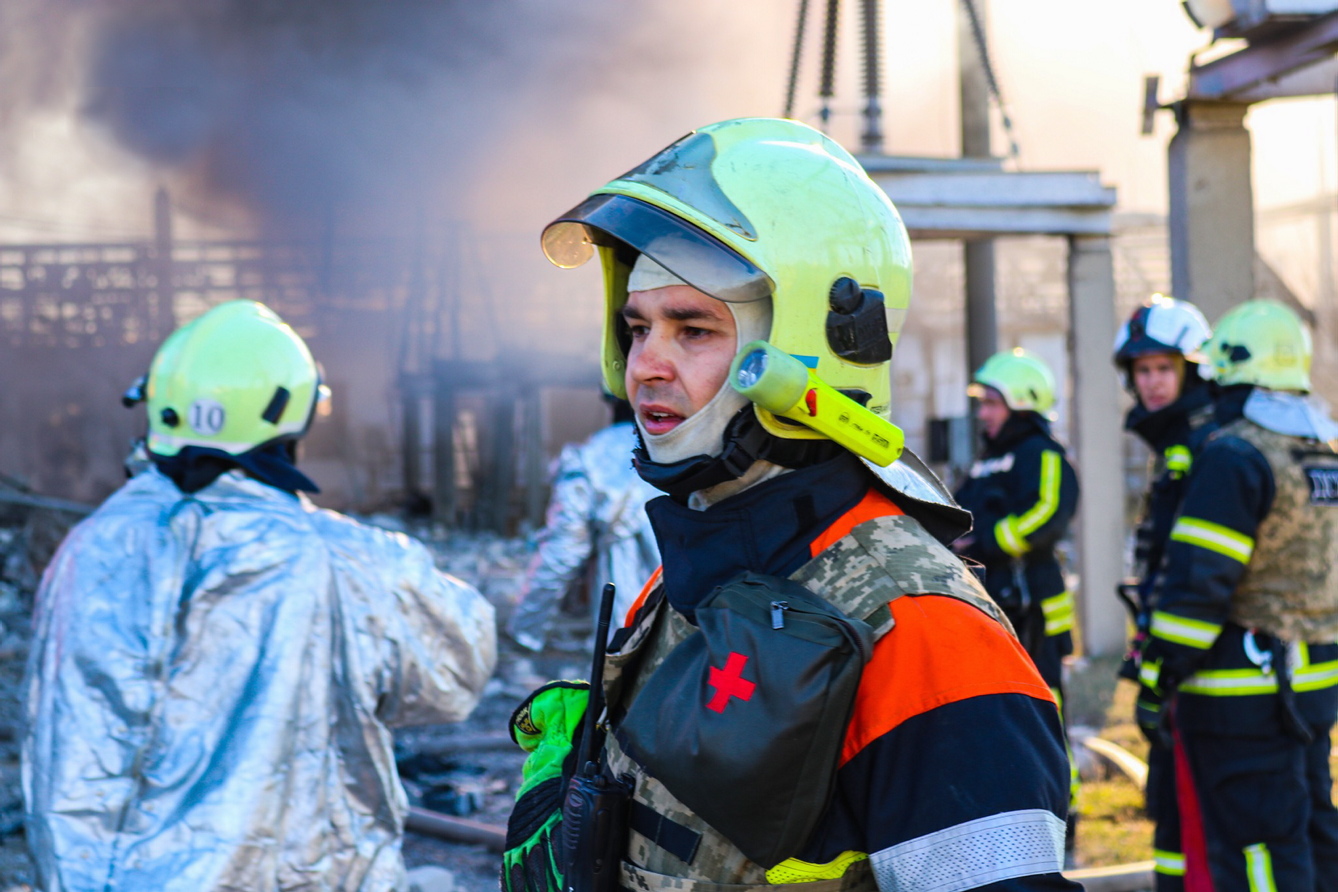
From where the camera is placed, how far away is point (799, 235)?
55.5 inches

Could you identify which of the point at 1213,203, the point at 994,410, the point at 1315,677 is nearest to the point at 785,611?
the point at 1315,677

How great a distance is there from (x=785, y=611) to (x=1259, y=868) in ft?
8.93

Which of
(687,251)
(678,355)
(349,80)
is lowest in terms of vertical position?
(678,355)

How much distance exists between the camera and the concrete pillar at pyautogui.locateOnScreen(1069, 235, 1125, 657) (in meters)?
8.09

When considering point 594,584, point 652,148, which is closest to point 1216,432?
point 594,584

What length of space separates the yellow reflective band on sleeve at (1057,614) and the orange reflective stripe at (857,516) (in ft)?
11.6

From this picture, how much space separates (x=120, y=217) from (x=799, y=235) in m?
17.6

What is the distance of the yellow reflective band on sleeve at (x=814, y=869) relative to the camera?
1194 millimetres

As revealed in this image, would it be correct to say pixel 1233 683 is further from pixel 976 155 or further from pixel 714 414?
pixel 976 155

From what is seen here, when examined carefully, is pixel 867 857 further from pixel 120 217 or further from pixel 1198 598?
pixel 120 217

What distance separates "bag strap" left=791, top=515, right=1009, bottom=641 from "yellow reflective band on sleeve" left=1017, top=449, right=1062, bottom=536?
136 inches

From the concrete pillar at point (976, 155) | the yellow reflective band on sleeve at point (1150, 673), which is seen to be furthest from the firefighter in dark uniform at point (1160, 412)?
the concrete pillar at point (976, 155)

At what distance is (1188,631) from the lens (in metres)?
3.26

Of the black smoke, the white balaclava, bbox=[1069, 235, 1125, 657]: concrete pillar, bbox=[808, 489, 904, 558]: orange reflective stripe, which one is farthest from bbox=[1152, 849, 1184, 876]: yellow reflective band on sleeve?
the black smoke
